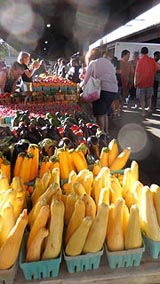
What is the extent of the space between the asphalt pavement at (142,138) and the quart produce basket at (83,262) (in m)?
2.53

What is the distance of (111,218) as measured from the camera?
130cm

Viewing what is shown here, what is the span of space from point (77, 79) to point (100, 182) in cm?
741

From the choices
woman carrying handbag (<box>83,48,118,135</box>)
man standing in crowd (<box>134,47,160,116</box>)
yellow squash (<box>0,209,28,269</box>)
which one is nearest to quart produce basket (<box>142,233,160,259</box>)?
yellow squash (<box>0,209,28,269</box>)

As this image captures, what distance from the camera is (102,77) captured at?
15.8 ft

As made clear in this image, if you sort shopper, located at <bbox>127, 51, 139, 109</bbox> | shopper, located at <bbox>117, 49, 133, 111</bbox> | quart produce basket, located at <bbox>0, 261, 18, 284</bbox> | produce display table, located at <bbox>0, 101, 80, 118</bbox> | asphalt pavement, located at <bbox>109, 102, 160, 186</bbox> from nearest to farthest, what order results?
quart produce basket, located at <bbox>0, 261, 18, 284</bbox> → asphalt pavement, located at <bbox>109, 102, 160, 186</bbox> → produce display table, located at <bbox>0, 101, 80, 118</bbox> → shopper, located at <bbox>117, 49, 133, 111</bbox> → shopper, located at <bbox>127, 51, 139, 109</bbox>

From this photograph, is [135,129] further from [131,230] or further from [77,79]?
[131,230]

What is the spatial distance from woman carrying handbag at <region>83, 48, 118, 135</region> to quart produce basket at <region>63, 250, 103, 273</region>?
3833 mm

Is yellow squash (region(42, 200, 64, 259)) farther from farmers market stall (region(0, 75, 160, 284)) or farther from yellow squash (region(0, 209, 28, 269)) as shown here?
yellow squash (region(0, 209, 28, 269))

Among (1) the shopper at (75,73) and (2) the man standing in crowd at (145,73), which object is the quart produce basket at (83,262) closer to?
(2) the man standing in crowd at (145,73)

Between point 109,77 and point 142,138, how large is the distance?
5.05 ft

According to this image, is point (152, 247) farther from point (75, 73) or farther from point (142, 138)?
point (75, 73)

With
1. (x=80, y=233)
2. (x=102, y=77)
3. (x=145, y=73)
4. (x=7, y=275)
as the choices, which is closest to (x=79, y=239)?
(x=80, y=233)

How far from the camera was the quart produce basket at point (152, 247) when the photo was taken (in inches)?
51.5

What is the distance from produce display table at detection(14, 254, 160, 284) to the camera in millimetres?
1225
